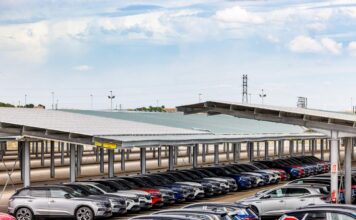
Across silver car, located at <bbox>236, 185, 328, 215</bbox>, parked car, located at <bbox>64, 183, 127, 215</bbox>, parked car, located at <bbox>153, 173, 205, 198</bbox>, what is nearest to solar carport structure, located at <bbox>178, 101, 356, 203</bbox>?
silver car, located at <bbox>236, 185, 328, 215</bbox>

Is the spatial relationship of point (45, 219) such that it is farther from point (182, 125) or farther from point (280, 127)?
point (280, 127)

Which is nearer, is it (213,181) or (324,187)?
(324,187)

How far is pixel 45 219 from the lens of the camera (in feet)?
90.3

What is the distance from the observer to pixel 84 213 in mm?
26859

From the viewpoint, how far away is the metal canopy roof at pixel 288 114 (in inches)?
1217

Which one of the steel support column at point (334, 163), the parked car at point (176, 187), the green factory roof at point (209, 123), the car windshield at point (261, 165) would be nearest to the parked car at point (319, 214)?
the steel support column at point (334, 163)

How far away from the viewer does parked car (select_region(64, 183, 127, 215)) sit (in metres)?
28.2

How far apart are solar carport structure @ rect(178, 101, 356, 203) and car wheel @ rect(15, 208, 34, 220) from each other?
10917 mm

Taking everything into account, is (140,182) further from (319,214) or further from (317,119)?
(319,214)

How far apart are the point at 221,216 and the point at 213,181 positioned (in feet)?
63.9

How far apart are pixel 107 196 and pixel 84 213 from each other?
193 centimetres

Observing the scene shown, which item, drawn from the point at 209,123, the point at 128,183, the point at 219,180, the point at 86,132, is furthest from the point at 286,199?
the point at 209,123

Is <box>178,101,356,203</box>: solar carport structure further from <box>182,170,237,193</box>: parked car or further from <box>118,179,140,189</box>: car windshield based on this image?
<box>118,179,140,189</box>: car windshield

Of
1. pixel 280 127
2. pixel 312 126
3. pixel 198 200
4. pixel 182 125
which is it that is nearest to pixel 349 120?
pixel 312 126
